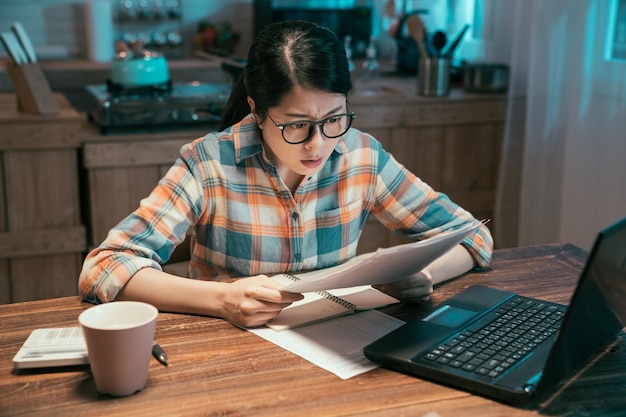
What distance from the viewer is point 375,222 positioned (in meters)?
3.31

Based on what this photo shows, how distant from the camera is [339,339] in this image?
4.09ft

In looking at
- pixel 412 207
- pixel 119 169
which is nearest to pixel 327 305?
pixel 412 207

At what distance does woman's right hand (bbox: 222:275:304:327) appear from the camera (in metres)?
1.28

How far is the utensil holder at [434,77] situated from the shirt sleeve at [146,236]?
1.88 m

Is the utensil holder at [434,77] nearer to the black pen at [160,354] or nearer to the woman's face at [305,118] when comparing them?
the woman's face at [305,118]

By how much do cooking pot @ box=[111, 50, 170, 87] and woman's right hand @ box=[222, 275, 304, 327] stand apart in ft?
6.22

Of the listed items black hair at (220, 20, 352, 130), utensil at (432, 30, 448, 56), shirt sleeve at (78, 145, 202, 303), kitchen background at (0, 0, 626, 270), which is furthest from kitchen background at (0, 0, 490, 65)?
shirt sleeve at (78, 145, 202, 303)

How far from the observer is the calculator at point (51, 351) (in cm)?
113

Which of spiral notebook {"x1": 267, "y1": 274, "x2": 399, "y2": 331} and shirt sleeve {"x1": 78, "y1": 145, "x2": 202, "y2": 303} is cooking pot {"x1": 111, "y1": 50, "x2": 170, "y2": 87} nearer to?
shirt sleeve {"x1": 78, "y1": 145, "x2": 202, "y2": 303}

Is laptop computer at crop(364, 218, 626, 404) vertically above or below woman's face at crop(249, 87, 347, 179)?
below

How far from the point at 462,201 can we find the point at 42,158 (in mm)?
1725

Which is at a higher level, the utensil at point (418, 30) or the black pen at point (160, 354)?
the utensil at point (418, 30)

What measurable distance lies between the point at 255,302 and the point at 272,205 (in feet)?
1.30

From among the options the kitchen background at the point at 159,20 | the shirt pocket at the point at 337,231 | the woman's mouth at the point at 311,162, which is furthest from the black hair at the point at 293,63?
the kitchen background at the point at 159,20
